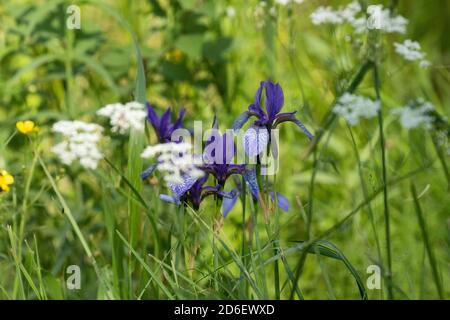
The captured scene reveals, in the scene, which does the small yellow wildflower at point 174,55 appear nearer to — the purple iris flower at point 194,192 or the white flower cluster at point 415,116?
the purple iris flower at point 194,192

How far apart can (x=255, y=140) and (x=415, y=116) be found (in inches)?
11.8

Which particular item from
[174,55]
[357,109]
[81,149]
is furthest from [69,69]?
[357,109]

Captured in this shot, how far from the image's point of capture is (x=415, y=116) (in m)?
1.09

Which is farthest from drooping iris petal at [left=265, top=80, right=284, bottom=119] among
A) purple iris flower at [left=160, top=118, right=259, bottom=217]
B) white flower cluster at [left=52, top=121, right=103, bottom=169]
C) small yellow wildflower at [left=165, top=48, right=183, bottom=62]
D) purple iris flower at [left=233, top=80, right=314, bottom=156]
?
small yellow wildflower at [left=165, top=48, right=183, bottom=62]

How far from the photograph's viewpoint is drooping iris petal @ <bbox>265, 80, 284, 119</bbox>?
1.36 meters

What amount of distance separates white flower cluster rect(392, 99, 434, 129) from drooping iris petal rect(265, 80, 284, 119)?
281mm

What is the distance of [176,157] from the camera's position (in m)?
1.14

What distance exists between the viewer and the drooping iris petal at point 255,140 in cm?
126

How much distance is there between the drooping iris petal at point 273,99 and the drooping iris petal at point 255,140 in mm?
60

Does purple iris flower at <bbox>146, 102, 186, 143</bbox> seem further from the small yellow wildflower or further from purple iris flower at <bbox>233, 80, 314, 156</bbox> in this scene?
the small yellow wildflower
